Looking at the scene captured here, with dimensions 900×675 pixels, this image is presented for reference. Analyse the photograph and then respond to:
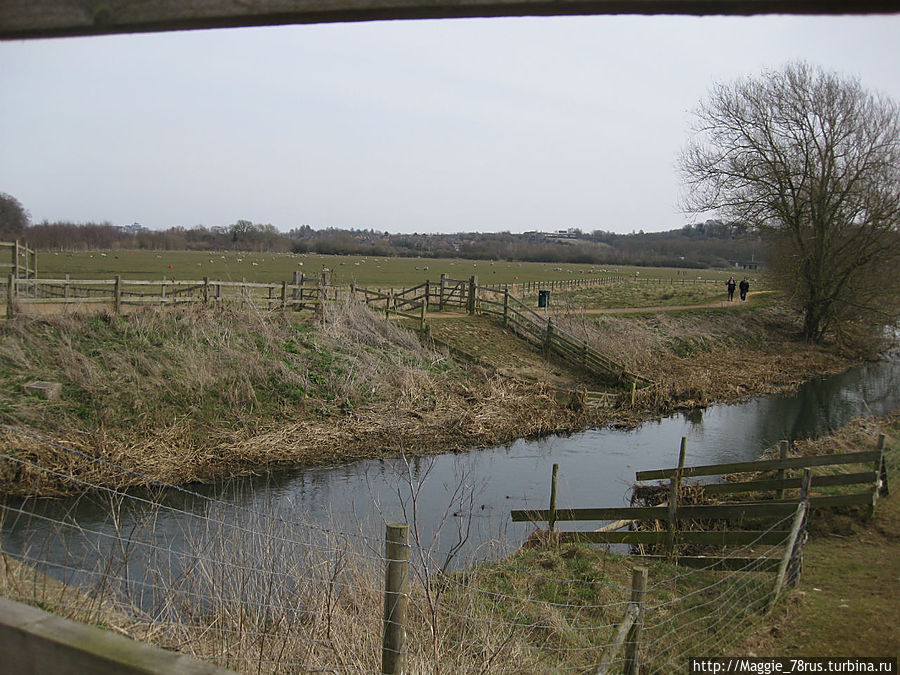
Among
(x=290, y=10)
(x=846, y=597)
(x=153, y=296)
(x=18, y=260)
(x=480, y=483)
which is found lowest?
(x=480, y=483)

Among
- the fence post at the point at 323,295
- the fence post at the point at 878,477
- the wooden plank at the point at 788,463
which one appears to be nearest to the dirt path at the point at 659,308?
the fence post at the point at 323,295

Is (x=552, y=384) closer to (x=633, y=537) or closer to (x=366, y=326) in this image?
(x=366, y=326)

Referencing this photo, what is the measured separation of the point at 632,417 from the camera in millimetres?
23188

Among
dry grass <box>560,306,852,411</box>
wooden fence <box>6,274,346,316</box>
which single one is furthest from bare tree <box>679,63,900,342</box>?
wooden fence <box>6,274,346,316</box>

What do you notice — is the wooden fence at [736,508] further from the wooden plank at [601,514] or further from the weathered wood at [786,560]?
the weathered wood at [786,560]

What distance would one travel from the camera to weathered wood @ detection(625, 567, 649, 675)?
4895 millimetres

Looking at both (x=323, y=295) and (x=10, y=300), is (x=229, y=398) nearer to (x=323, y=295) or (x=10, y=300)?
(x=10, y=300)

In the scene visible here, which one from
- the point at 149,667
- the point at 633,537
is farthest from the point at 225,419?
the point at 149,667

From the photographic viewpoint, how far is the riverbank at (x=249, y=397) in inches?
636

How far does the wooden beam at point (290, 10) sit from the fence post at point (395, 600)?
8.24 feet

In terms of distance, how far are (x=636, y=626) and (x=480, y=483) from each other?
10445 millimetres

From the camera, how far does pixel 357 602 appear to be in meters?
5.55

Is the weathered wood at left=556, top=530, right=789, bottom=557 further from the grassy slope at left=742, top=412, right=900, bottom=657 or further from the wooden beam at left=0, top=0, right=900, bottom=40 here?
the wooden beam at left=0, top=0, right=900, bottom=40

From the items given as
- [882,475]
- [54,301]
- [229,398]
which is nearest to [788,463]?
[882,475]
